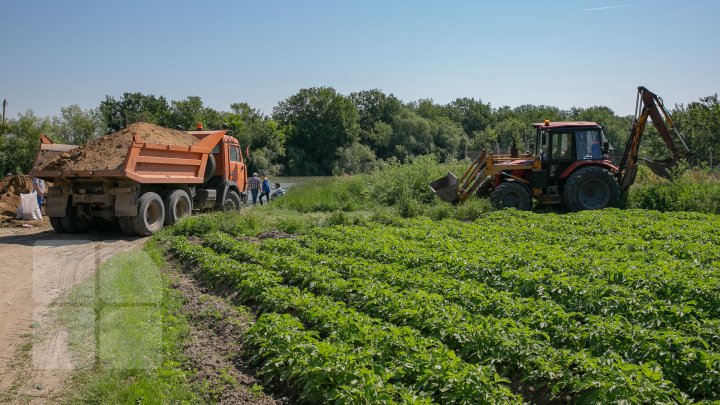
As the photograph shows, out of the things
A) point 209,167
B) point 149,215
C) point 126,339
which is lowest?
point 126,339

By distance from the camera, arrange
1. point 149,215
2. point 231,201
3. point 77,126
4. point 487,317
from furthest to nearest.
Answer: point 77,126 → point 231,201 → point 149,215 → point 487,317

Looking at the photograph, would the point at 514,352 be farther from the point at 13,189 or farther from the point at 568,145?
the point at 13,189

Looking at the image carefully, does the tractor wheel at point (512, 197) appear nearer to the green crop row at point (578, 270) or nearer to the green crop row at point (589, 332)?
the green crop row at point (578, 270)

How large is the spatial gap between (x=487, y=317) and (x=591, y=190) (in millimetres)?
13100

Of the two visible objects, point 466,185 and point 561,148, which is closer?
point 561,148

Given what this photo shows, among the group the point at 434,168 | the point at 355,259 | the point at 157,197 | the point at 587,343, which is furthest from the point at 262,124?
the point at 587,343

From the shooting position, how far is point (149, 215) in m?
15.7

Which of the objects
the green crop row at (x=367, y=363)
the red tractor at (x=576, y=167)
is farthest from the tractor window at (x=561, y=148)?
the green crop row at (x=367, y=363)

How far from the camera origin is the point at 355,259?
10.3 meters

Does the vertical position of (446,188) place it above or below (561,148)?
below

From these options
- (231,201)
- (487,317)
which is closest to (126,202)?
(231,201)

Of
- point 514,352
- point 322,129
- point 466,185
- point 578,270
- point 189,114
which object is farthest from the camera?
point 322,129

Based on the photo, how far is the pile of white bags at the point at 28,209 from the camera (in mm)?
18188

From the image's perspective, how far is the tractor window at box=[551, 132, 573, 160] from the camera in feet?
59.0
